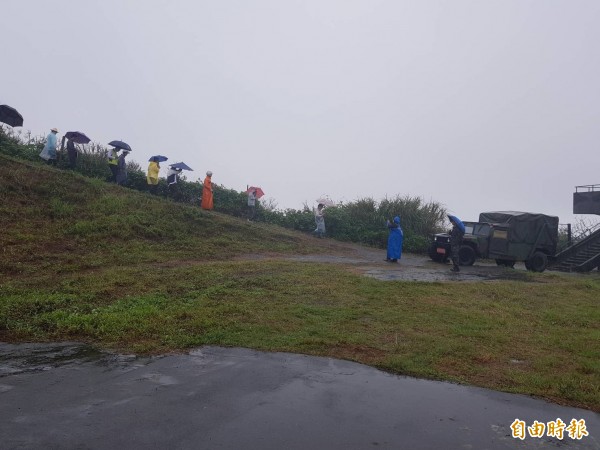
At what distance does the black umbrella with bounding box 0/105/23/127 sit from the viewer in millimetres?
18047

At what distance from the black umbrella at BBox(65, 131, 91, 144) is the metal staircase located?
752 inches

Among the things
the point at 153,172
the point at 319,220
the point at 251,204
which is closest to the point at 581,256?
the point at 319,220

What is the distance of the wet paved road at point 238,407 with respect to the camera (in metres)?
4.10

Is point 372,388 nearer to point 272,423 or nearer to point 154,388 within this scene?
point 272,423

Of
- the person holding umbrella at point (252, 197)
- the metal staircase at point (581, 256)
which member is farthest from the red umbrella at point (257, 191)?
the metal staircase at point (581, 256)

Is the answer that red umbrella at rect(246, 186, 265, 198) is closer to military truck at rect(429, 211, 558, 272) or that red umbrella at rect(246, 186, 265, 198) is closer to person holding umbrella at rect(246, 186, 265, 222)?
person holding umbrella at rect(246, 186, 265, 222)

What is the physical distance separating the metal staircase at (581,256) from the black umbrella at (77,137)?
62.6ft

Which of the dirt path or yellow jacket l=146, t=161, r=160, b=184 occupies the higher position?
yellow jacket l=146, t=161, r=160, b=184

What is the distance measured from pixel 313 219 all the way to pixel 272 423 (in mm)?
19925

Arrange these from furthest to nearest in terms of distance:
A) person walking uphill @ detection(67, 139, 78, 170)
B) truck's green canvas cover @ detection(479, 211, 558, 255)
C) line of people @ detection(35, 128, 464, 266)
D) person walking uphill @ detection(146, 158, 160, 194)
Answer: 1. person walking uphill @ detection(146, 158, 160, 194)
2. person walking uphill @ detection(67, 139, 78, 170)
3. truck's green canvas cover @ detection(479, 211, 558, 255)
4. line of people @ detection(35, 128, 464, 266)

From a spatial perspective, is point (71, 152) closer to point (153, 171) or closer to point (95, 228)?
point (153, 171)

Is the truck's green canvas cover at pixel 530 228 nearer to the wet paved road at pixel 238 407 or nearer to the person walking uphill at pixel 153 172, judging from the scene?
the person walking uphill at pixel 153 172

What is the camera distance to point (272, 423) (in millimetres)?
4441

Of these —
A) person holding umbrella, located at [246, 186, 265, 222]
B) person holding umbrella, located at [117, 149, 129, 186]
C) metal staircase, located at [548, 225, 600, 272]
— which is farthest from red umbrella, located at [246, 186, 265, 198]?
metal staircase, located at [548, 225, 600, 272]
